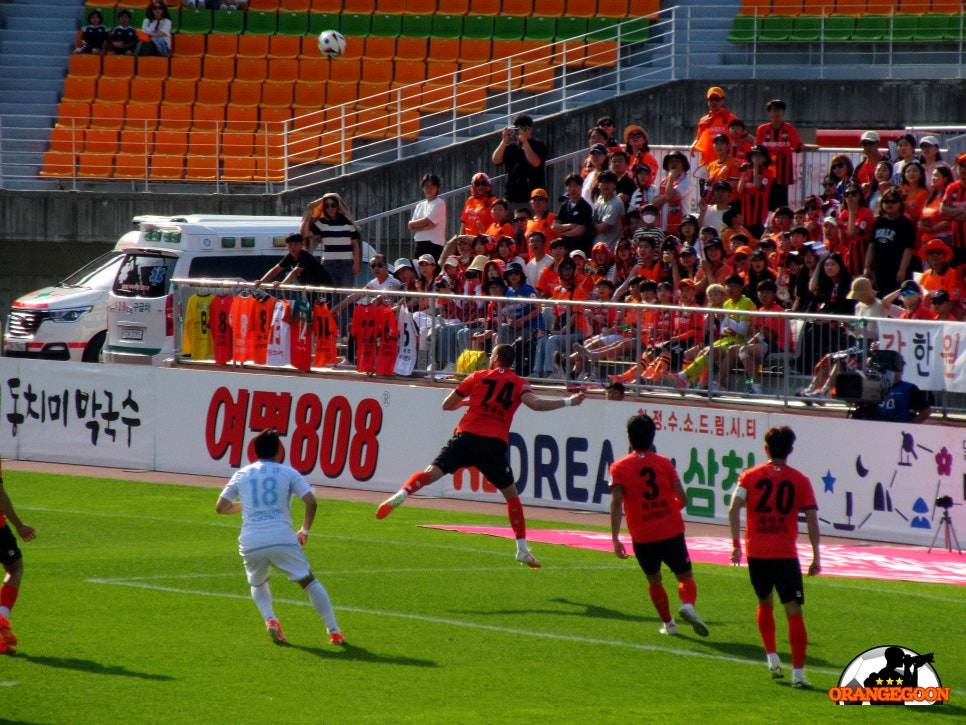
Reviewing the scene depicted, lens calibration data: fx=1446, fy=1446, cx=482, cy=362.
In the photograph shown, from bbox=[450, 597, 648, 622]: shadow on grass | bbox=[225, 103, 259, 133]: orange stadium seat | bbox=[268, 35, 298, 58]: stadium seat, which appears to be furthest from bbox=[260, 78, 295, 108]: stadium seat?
bbox=[450, 597, 648, 622]: shadow on grass

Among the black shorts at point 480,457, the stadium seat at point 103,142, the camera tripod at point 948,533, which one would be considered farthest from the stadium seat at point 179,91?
the camera tripod at point 948,533

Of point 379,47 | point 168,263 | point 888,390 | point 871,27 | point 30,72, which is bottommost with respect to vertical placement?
point 888,390

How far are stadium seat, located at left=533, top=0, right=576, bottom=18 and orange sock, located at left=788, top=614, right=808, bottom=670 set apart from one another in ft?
76.6

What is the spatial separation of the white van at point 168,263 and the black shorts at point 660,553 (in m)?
12.5

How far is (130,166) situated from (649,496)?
2079cm

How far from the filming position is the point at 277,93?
99.0 ft

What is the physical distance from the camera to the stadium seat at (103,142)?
29594mm

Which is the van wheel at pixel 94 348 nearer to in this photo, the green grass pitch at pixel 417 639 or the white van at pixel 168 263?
the white van at pixel 168 263

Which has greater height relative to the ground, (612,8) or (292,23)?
(612,8)

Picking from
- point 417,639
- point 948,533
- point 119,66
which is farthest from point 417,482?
point 119,66

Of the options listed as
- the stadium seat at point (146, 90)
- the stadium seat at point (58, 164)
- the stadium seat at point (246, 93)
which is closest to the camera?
the stadium seat at point (58, 164)

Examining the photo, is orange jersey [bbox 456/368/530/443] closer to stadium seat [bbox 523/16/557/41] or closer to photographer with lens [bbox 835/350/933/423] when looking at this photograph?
photographer with lens [bbox 835/350/933/423]

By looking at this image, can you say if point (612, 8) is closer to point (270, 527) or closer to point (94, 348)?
point (94, 348)

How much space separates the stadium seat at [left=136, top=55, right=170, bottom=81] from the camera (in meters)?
31.0
